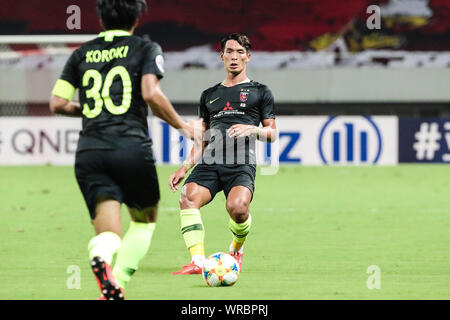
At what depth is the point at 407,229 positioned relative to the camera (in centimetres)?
1141

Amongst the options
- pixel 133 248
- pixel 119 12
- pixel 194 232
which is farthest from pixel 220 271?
pixel 119 12

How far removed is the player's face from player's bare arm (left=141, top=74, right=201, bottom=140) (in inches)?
94.5

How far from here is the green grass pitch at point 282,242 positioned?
6.94 metres

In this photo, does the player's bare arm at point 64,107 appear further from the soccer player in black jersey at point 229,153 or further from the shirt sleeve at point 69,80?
the soccer player in black jersey at point 229,153

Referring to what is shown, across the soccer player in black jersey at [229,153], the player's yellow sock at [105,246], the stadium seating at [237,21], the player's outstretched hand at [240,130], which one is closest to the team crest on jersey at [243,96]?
the soccer player in black jersey at [229,153]

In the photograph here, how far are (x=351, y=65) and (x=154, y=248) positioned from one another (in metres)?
22.3

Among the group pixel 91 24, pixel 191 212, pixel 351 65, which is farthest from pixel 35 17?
pixel 191 212

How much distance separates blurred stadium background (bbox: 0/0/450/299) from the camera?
8.81 metres

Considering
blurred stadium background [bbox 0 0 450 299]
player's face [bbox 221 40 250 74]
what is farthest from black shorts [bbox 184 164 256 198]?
player's face [bbox 221 40 250 74]

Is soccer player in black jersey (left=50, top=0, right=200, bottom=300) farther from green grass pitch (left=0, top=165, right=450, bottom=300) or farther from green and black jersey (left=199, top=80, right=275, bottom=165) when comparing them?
green and black jersey (left=199, top=80, right=275, bottom=165)

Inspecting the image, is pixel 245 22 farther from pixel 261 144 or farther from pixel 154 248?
pixel 154 248

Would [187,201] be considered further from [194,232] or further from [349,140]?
[349,140]

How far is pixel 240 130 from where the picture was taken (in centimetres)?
741

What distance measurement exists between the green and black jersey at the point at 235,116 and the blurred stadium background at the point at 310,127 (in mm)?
981
